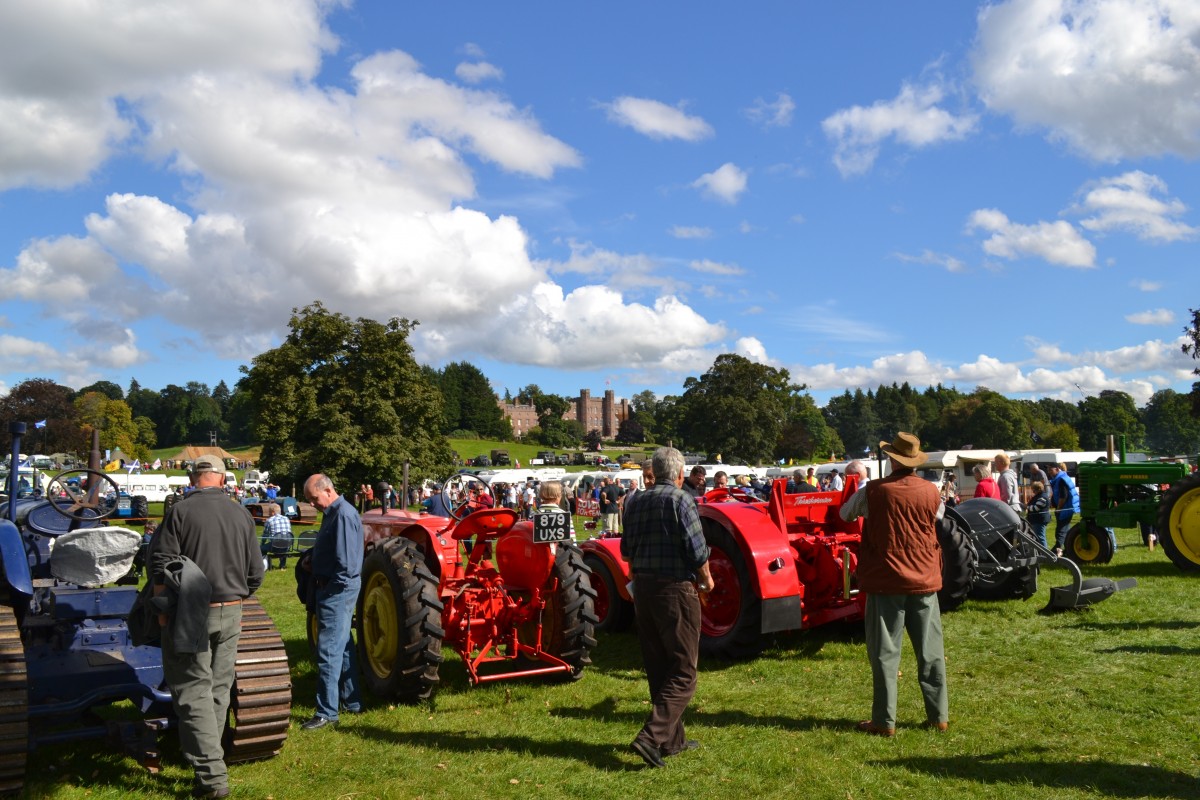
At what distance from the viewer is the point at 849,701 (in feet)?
19.4

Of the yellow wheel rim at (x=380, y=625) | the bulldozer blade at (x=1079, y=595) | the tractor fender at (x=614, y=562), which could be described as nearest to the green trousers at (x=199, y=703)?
the yellow wheel rim at (x=380, y=625)

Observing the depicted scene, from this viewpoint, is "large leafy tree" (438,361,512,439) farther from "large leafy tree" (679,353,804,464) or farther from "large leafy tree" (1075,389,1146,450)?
"large leafy tree" (1075,389,1146,450)

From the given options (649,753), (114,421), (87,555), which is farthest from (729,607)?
(114,421)

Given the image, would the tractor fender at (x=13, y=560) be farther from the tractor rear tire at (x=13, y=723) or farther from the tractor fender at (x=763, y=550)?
the tractor fender at (x=763, y=550)

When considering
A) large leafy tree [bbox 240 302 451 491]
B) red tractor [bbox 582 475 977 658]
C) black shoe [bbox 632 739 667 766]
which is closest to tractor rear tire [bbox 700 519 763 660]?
red tractor [bbox 582 475 977 658]

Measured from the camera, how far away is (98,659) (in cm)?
483

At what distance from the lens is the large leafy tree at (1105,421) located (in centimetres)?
9681

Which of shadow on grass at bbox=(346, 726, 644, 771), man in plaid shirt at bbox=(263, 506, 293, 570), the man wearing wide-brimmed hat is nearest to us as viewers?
shadow on grass at bbox=(346, 726, 644, 771)

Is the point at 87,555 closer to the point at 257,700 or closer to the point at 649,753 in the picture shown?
the point at 257,700

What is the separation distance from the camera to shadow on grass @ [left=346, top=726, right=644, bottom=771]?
4.93 metres

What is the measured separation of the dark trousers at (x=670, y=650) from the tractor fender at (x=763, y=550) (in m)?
1.91

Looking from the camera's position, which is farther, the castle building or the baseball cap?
the castle building

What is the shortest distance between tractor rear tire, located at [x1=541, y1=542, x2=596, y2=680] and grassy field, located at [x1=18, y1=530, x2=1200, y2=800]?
0.26 m

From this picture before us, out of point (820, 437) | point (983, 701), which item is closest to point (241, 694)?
point (983, 701)
